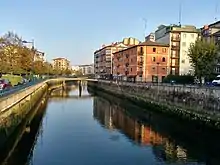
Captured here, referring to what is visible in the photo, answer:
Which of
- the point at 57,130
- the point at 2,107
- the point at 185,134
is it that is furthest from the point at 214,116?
the point at 2,107

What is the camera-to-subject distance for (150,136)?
30.5m

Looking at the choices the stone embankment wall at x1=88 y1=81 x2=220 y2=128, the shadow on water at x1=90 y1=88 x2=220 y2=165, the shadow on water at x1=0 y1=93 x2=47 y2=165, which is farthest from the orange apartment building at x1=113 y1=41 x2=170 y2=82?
the shadow on water at x1=0 y1=93 x2=47 y2=165

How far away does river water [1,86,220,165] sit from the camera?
2239 cm

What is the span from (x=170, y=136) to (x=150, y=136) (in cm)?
178

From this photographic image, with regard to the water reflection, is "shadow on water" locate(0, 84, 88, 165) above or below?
above

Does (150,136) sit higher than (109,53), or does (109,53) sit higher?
(109,53)

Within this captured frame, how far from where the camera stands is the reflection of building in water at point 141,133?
24.1 meters

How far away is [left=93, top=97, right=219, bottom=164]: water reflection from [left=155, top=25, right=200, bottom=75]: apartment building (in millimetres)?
31880

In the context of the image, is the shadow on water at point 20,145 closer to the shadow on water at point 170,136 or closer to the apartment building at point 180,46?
the shadow on water at point 170,136

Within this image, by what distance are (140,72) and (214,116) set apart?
48115 millimetres

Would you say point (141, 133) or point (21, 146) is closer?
point (21, 146)

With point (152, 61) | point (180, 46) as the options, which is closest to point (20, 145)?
point (152, 61)

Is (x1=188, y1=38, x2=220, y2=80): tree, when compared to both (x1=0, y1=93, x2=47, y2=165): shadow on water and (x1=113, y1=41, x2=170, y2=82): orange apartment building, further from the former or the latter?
(x1=0, y1=93, x2=47, y2=165): shadow on water

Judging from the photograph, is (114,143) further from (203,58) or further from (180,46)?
(180,46)
